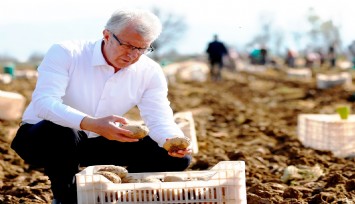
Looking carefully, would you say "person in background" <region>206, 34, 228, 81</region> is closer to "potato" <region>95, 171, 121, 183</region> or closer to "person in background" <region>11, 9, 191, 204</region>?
"person in background" <region>11, 9, 191, 204</region>

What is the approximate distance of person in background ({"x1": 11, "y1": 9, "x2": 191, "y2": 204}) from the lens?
3.52 meters

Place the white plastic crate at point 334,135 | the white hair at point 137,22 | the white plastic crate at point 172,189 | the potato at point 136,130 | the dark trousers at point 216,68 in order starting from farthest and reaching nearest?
the dark trousers at point 216,68, the white plastic crate at point 334,135, the white hair at point 137,22, the potato at point 136,130, the white plastic crate at point 172,189

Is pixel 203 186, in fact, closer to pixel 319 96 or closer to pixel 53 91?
pixel 53 91

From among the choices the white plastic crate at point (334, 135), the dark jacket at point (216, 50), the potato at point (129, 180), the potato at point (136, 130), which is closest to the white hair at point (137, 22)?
Answer: the potato at point (136, 130)

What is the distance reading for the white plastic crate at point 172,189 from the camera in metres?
3.07

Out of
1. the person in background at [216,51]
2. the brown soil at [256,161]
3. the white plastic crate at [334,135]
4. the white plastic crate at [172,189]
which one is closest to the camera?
the white plastic crate at [172,189]

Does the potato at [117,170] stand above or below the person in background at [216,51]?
below

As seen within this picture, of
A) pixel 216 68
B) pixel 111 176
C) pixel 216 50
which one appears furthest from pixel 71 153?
pixel 216 68

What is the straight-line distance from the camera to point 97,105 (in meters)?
3.79

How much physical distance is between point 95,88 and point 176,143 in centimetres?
58

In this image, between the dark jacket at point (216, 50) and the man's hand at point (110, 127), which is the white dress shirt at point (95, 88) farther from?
the dark jacket at point (216, 50)

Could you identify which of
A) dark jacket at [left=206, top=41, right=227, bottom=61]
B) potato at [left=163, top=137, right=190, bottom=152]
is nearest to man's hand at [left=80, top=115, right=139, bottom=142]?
potato at [left=163, top=137, right=190, bottom=152]

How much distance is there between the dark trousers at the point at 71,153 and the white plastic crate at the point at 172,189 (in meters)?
0.48

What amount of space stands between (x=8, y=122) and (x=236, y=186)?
5.82 m
